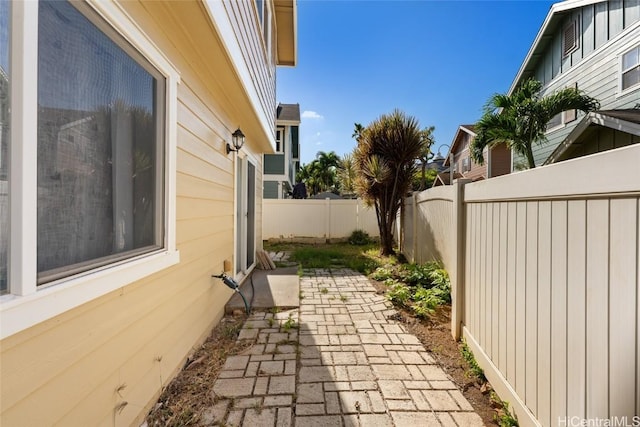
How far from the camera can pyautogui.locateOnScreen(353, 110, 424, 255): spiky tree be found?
646cm

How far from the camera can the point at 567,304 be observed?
128 cm

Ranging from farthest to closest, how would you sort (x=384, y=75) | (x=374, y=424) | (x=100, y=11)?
(x=384, y=75) → (x=374, y=424) → (x=100, y=11)

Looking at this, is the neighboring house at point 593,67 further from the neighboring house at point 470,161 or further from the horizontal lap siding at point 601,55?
the neighboring house at point 470,161

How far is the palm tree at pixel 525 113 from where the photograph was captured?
6.51 metres

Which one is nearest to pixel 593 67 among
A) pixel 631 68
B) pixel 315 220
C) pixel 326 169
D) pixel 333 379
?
pixel 631 68

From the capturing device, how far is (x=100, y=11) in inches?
51.7

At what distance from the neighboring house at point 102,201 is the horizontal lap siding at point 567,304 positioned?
213cm

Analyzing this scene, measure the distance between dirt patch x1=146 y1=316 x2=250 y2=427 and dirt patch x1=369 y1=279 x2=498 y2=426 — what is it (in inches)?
70.0

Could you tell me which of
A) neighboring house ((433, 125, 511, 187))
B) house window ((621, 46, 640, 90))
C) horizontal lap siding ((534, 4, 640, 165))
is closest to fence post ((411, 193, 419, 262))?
horizontal lap siding ((534, 4, 640, 165))

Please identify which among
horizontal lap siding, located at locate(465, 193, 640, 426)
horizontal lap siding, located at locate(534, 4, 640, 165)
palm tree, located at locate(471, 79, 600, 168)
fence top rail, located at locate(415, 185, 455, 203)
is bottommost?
horizontal lap siding, located at locate(465, 193, 640, 426)

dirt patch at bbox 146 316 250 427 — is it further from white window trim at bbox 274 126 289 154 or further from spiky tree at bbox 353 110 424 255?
white window trim at bbox 274 126 289 154

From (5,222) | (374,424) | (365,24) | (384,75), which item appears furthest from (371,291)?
(384,75)

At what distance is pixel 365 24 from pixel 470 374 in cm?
833

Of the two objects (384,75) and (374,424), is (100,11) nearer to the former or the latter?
(374,424)
